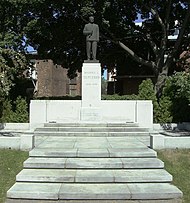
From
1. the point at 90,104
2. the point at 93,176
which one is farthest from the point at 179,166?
the point at 90,104

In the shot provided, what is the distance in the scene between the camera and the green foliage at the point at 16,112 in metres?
18.3

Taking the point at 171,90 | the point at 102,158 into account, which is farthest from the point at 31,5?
the point at 102,158

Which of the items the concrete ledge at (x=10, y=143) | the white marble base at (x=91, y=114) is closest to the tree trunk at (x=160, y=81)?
the white marble base at (x=91, y=114)

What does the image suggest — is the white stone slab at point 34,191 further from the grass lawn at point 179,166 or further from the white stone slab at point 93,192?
the grass lawn at point 179,166

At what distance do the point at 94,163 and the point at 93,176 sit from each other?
23.6 inches

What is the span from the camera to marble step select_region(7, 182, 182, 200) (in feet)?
20.4

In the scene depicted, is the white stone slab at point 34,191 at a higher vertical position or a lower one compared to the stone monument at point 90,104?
lower

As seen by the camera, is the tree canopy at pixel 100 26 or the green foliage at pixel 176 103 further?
the tree canopy at pixel 100 26

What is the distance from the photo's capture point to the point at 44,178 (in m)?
6.83

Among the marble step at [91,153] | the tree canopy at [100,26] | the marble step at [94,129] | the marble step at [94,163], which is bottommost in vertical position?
the marble step at [94,163]

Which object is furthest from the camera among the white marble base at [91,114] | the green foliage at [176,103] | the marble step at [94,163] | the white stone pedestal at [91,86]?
the green foliage at [176,103]

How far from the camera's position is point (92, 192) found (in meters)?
6.32

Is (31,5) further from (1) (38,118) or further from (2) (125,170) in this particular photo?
(2) (125,170)

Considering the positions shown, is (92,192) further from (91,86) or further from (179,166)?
(91,86)
